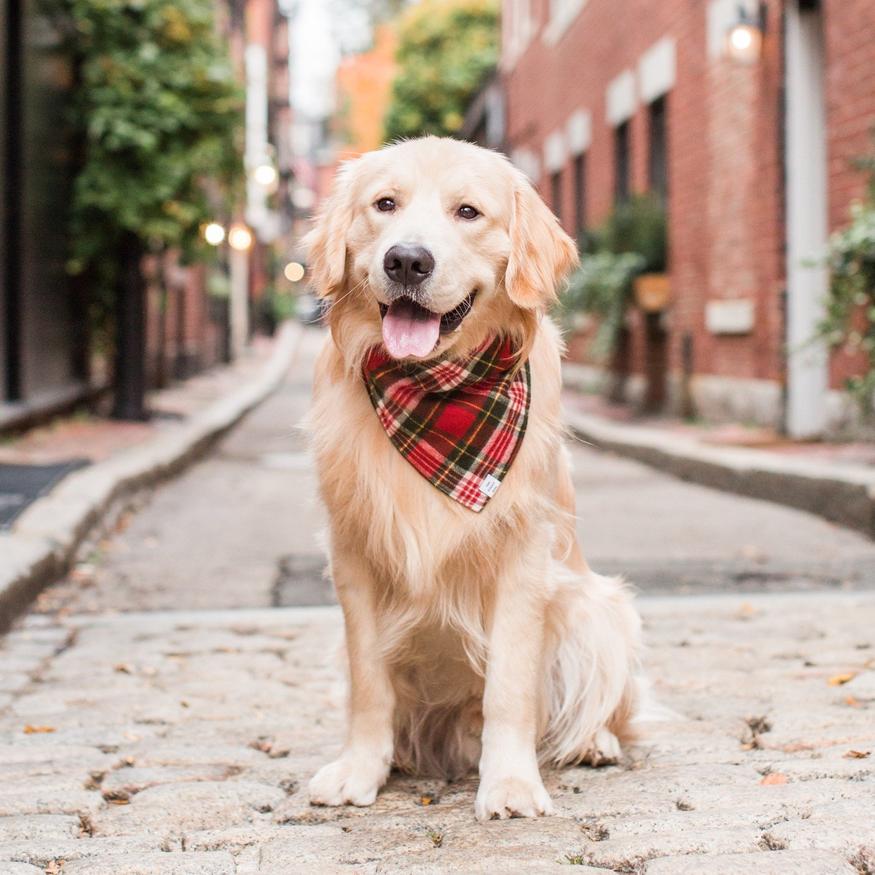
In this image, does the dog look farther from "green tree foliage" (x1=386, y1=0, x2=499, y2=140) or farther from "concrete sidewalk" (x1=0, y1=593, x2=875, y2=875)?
"green tree foliage" (x1=386, y1=0, x2=499, y2=140)

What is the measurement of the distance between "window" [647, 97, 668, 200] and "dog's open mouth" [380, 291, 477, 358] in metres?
12.0

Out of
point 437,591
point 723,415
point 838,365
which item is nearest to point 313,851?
point 437,591

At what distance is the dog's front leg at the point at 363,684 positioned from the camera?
301cm

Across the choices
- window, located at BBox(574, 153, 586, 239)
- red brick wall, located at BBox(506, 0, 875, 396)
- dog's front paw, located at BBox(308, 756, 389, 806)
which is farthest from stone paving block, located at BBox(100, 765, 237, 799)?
window, located at BBox(574, 153, 586, 239)

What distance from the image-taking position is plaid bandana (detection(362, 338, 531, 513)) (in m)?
2.94

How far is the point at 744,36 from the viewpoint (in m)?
10.6

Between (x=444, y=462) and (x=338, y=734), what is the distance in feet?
3.26

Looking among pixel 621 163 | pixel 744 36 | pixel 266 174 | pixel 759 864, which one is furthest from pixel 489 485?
pixel 266 174

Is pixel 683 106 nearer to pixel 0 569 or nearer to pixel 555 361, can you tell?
pixel 0 569

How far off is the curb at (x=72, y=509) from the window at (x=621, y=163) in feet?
21.5

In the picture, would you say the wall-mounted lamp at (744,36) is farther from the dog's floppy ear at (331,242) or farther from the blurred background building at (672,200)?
the dog's floppy ear at (331,242)

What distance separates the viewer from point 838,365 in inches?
362

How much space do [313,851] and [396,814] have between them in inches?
12.1

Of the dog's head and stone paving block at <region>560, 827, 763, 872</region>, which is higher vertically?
the dog's head
